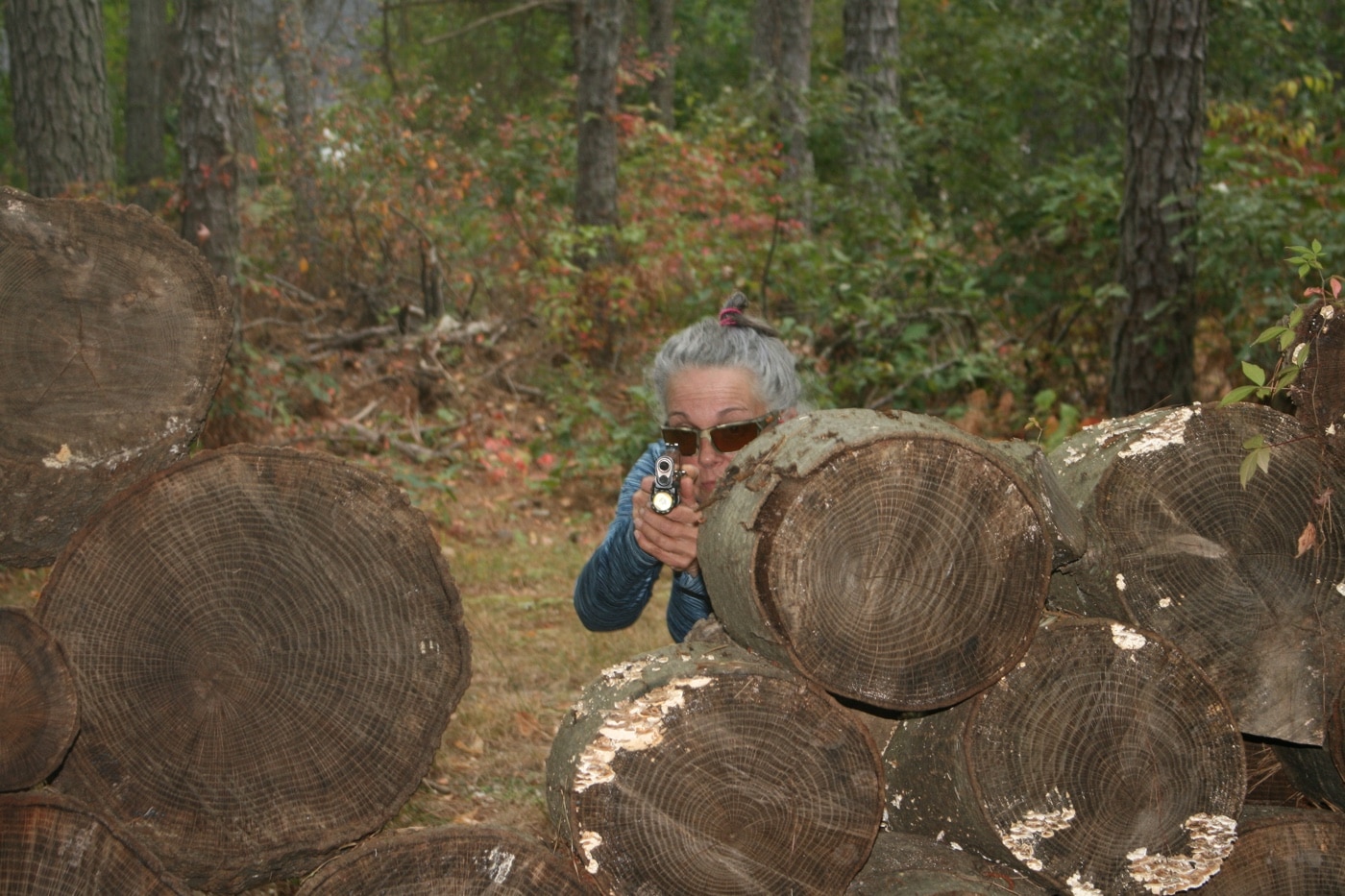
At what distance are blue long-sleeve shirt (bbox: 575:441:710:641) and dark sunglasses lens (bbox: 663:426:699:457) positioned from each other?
0.16 m

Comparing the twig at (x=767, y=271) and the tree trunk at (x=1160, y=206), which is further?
the twig at (x=767, y=271)

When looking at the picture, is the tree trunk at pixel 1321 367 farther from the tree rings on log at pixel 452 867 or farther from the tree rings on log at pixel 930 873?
the tree rings on log at pixel 452 867

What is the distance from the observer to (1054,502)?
2285mm

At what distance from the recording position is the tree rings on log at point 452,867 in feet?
6.78

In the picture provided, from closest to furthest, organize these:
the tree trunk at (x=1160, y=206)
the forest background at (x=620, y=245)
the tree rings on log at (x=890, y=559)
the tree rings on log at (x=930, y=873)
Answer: the tree rings on log at (x=890, y=559)
the tree rings on log at (x=930, y=873)
the tree trunk at (x=1160, y=206)
the forest background at (x=620, y=245)

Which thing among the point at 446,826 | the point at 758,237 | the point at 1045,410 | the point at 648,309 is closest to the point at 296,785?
the point at 446,826

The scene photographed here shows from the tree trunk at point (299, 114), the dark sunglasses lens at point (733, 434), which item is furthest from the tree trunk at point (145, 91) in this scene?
the dark sunglasses lens at point (733, 434)

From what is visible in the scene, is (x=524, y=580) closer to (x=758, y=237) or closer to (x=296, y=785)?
(x=296, y=785)

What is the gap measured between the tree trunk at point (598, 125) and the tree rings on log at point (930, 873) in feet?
28.5

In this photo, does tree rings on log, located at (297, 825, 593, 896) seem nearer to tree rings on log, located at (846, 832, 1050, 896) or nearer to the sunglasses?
tree rings on log, located at (846, 832, 1050, 896)

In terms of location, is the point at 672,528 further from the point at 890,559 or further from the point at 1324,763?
the point at 1324,763

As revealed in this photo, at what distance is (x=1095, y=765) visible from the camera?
7.40 feet

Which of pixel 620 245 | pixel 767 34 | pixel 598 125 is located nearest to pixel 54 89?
pixel 598 125

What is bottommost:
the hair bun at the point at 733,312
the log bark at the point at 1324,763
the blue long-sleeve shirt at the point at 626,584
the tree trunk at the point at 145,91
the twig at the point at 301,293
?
Result: the log bark at the point at 1324,763
